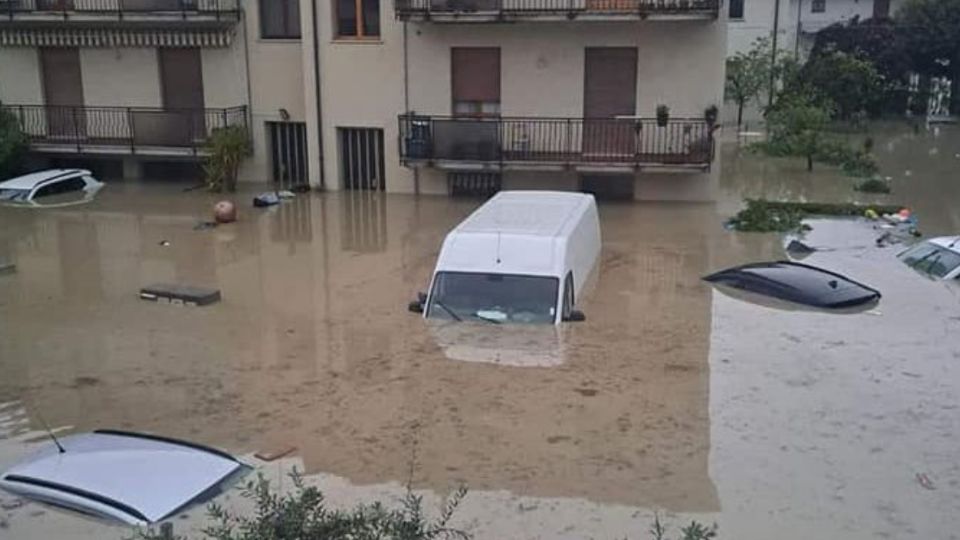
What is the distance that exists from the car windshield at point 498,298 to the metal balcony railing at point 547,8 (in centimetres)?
1103

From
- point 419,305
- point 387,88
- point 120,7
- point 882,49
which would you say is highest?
point 120,7

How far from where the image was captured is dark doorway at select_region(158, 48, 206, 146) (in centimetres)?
2731

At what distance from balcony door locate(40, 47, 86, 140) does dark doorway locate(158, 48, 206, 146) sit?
248cm

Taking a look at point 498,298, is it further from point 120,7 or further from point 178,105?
point 120,7

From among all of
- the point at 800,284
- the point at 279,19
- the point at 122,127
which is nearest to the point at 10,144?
the point at 122,127

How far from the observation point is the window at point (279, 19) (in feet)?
88.8

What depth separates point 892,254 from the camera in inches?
774

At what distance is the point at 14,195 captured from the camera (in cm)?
2525

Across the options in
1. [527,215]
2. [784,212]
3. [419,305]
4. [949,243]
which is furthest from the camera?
[784,212]

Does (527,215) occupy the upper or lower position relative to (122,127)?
lower

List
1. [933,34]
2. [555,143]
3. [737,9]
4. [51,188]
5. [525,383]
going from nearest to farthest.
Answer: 1. [525,383]
2. [555,143]
3. [51,188]
4. [737,9]
5. [933,34]

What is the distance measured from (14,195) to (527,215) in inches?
597

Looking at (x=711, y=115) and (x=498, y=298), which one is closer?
(x=498, y=298)

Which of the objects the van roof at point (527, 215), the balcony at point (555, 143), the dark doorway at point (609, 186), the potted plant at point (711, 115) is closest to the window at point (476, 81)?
the balcony at point (555, 143)
